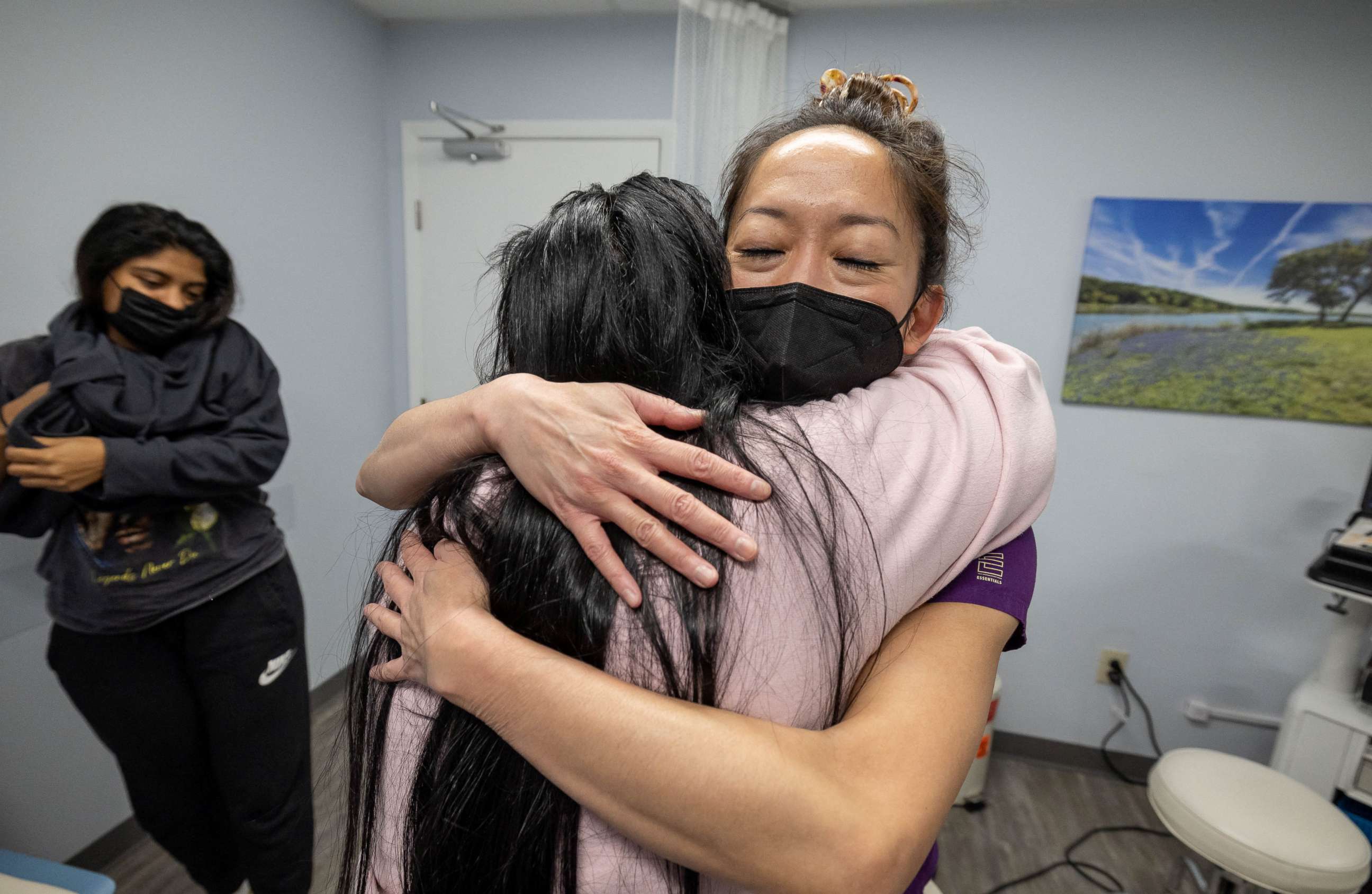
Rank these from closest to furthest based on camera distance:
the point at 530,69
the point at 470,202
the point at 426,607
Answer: the point at 426,607 < the point at 530,69 < the point at 470,202

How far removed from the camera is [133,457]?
1323 mm

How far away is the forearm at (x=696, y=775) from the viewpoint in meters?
0.45

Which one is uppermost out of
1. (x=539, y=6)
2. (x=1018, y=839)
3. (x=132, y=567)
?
(x=539, y=6)

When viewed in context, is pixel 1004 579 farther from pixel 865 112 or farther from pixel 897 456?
pixel 865 112

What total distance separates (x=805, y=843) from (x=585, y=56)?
9.02 feet

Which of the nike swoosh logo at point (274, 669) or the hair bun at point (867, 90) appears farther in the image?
the nike swoosh logo at point (274, 669)

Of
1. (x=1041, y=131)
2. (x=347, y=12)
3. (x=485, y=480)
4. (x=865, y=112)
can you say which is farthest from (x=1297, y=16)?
(x=347, y=12)

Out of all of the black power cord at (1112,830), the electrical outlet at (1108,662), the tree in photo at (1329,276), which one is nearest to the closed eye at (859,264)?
the black power cord at (1112,830)

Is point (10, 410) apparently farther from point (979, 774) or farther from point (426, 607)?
point (979, 774)

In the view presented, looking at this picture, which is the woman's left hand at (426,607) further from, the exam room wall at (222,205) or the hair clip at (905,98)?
the exam room wall at (222,205)

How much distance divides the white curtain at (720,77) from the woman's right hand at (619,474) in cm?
191

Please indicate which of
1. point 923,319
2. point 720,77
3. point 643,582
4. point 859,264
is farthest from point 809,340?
point 720,77

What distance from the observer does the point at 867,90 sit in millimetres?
895

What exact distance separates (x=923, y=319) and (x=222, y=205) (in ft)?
7.22
